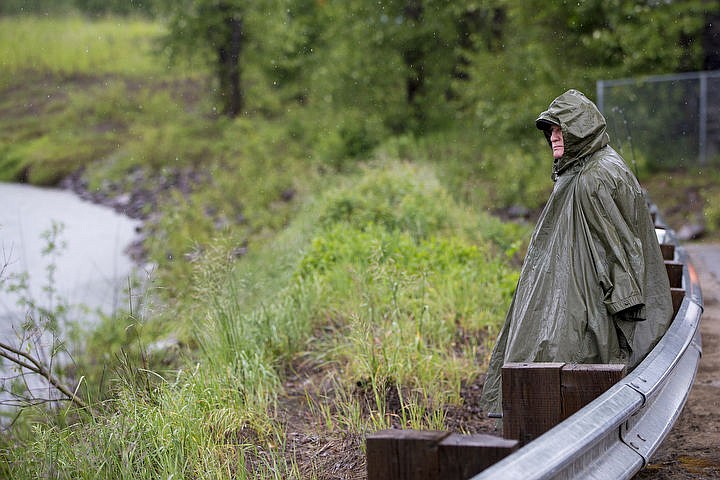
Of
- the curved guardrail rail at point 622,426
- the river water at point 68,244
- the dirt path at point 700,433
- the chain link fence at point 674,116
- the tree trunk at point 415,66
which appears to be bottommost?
the river water at point 68,244

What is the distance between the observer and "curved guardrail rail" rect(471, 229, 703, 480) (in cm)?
257

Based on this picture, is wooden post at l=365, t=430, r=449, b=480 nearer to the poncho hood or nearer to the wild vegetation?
the wild vegetation

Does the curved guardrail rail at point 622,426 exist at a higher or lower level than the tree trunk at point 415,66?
lower

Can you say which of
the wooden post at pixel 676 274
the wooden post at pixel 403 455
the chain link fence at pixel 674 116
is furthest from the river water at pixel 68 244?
the chain link fence at pixel 674 116

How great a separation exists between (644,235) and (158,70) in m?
37.5

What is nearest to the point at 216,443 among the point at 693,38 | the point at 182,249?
the point at 182,249

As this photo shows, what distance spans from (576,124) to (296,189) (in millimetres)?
17748

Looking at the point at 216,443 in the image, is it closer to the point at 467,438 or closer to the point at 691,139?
the point at 467,438

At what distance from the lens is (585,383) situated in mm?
3332

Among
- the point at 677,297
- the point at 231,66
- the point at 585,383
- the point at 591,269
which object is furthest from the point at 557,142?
the point at 231,66

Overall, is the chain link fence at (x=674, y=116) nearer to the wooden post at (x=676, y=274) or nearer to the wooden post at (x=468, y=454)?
the wooden post at (x=676, y=274)

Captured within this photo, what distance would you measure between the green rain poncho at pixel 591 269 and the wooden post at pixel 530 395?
1.06 m

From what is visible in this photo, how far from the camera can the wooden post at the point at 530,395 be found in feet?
10.8

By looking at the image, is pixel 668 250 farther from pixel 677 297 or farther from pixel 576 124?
pixel 576 124
